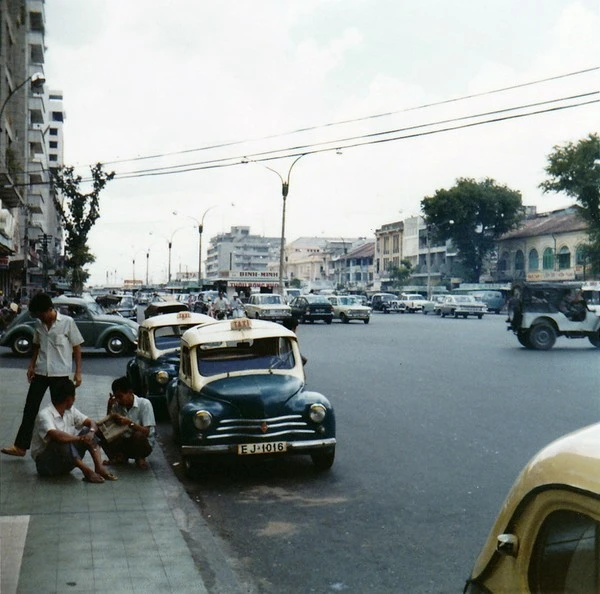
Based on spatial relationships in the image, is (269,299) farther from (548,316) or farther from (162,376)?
(162,376)

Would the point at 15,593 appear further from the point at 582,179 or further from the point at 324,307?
the point at 582,179

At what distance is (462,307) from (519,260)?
25.1 metres

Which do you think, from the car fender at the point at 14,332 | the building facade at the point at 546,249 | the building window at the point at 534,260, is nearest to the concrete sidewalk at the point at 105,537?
the car fender at the point at 14,332

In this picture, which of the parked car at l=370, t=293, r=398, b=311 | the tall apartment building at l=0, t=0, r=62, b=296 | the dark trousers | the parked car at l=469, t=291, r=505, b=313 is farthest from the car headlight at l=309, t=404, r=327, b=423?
the parked car at l=370, t=293, r=398, b=311

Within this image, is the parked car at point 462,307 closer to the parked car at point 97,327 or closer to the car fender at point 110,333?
the parked car at point 97,327

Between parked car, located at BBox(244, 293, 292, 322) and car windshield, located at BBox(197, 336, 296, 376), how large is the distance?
30638 mm

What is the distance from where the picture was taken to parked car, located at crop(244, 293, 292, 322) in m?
40.3

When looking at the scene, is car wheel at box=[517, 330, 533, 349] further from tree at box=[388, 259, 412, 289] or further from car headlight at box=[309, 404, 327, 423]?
tree at box=[388, 259, 412, 289]

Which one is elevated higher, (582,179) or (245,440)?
(582,179)

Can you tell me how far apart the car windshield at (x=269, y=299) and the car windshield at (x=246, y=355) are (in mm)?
32485

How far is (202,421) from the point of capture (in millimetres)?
7801

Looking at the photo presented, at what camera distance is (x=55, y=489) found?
7238 millimetres

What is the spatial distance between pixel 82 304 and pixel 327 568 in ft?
60.2

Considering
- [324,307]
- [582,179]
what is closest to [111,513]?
[324,307]
